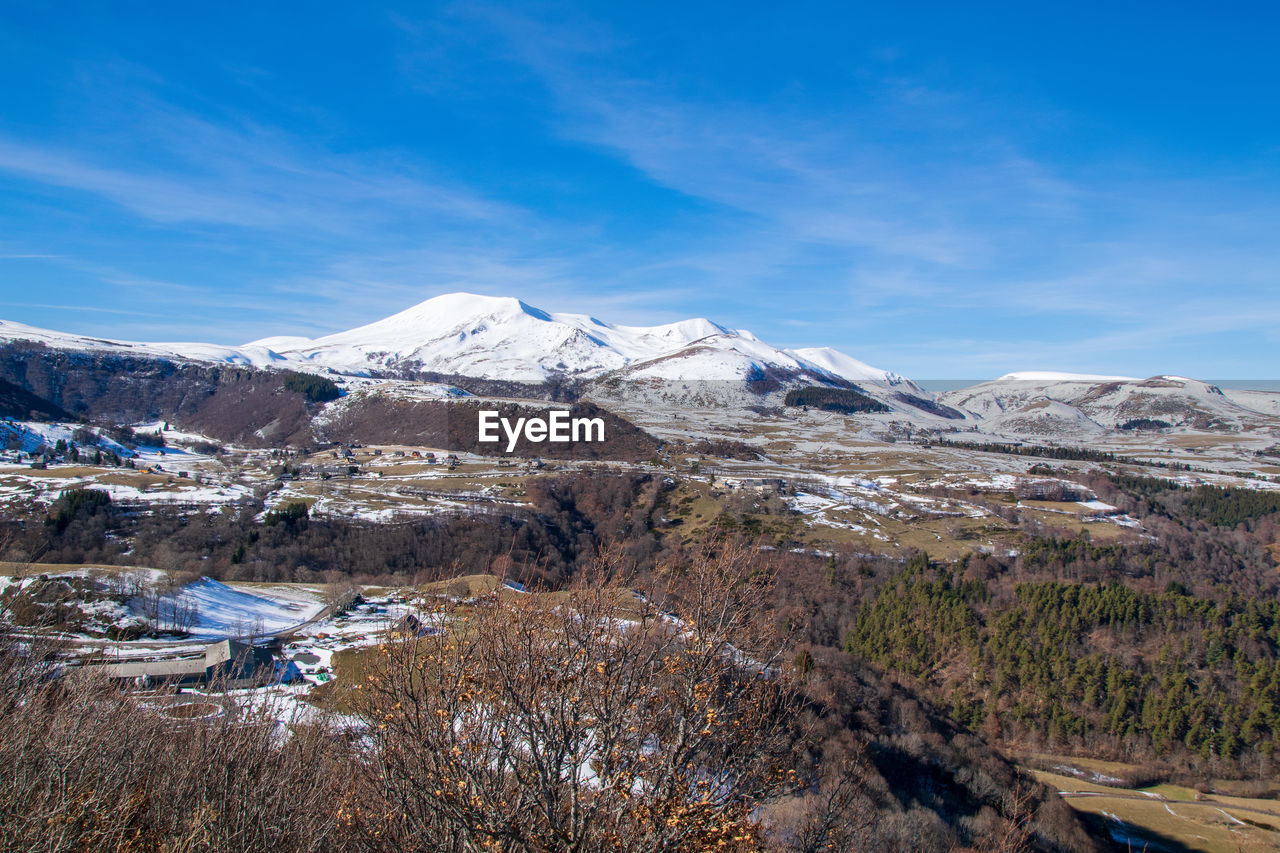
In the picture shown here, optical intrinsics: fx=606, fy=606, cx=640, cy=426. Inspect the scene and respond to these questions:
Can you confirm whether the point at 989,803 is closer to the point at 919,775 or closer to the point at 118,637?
the point at 919,775

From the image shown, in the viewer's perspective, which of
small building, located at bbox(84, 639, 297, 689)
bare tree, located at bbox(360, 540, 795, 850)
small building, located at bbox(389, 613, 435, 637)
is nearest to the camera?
bare tree, located at bbox(360, 540, 795, 850)

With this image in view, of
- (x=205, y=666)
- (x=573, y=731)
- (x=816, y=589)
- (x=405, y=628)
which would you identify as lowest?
(x=816, y=589)

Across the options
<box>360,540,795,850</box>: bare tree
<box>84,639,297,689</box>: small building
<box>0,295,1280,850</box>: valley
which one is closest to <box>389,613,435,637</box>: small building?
<box>0,295,1280,850</box>: valley

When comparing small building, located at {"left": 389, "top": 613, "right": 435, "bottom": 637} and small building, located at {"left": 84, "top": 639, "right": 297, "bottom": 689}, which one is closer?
small building, located at {"left": 389, "top": 613, "right": 435, "bottom": 637}

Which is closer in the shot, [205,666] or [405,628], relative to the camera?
[405,628]

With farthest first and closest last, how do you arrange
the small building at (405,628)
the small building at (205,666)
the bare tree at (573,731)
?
the small building at (205,666) → the small building at (405,628) → the bare tree at (573,731)

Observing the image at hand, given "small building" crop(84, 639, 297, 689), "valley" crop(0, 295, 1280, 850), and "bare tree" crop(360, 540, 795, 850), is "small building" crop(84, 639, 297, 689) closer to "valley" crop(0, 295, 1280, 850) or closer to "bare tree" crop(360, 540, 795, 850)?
"valley" crop(0, 295, 1280, 850)

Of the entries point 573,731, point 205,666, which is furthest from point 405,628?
point 205,666

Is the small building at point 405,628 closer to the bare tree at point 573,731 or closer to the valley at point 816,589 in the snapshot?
the valley at point 816,589

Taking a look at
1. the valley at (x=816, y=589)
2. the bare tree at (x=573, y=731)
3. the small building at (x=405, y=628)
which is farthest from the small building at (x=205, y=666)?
the bare tree at (x=573, y=731)

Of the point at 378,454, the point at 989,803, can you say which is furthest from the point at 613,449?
the point at 989,803

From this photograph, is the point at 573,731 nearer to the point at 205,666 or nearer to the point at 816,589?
the point at 205,666

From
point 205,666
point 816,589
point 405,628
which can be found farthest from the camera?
point 816,589
